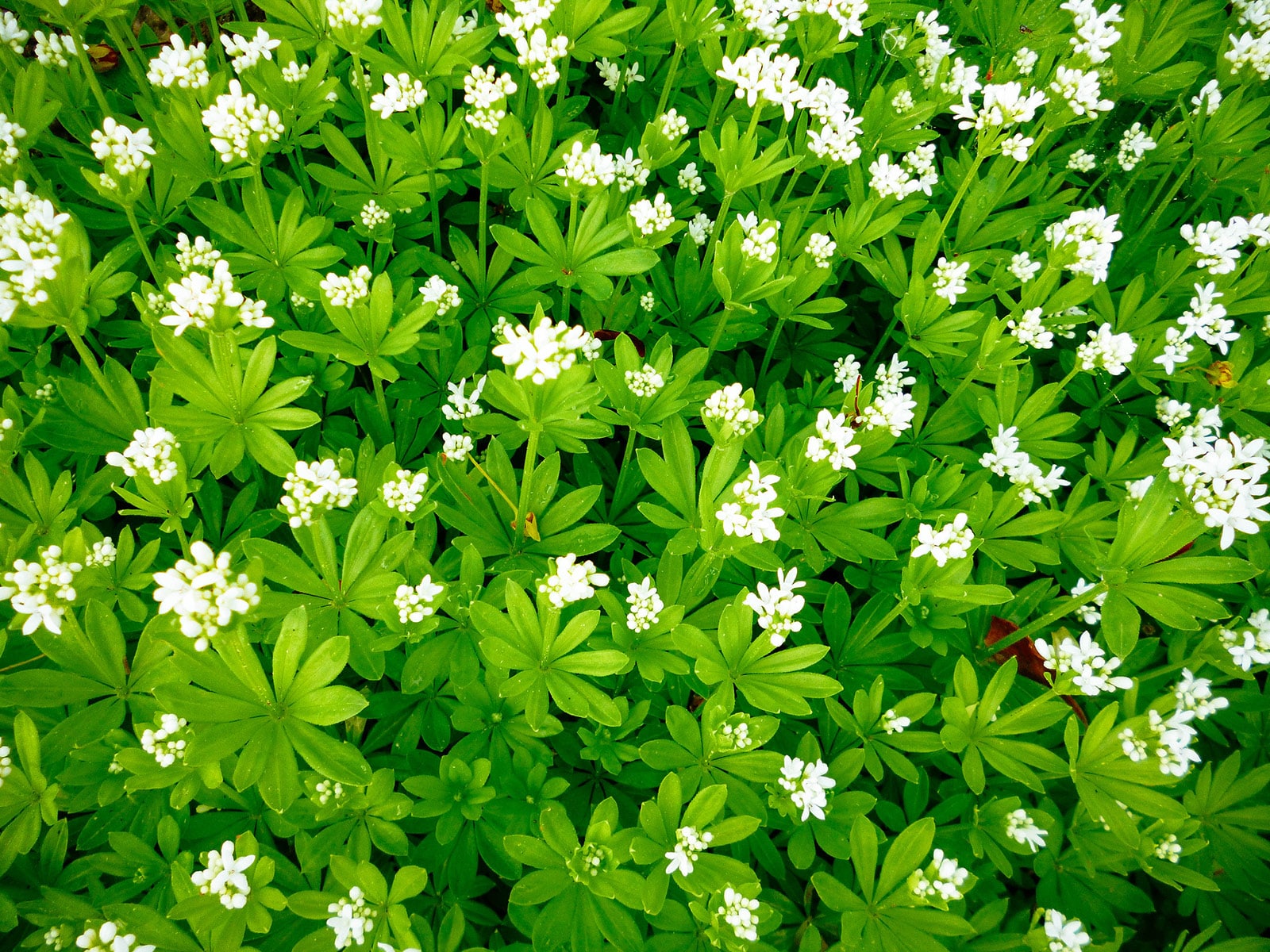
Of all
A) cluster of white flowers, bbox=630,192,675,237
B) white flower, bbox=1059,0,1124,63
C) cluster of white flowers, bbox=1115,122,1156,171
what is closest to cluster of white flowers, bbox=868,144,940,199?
white flower, bbox=1059,0,1124,63

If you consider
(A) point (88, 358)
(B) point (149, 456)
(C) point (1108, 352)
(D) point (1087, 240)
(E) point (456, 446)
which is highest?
(D) point (1087, 240)

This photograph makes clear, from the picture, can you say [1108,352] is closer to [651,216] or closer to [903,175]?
[903,175]

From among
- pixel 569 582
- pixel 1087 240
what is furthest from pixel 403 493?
pixel 1087 240

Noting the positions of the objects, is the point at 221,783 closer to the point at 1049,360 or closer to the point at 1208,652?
the point at 1208,652

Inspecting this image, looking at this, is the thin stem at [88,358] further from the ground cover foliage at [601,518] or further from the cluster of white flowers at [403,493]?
the cluster of white flowers at [403,493]

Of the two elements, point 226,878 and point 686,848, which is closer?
point 226,878
